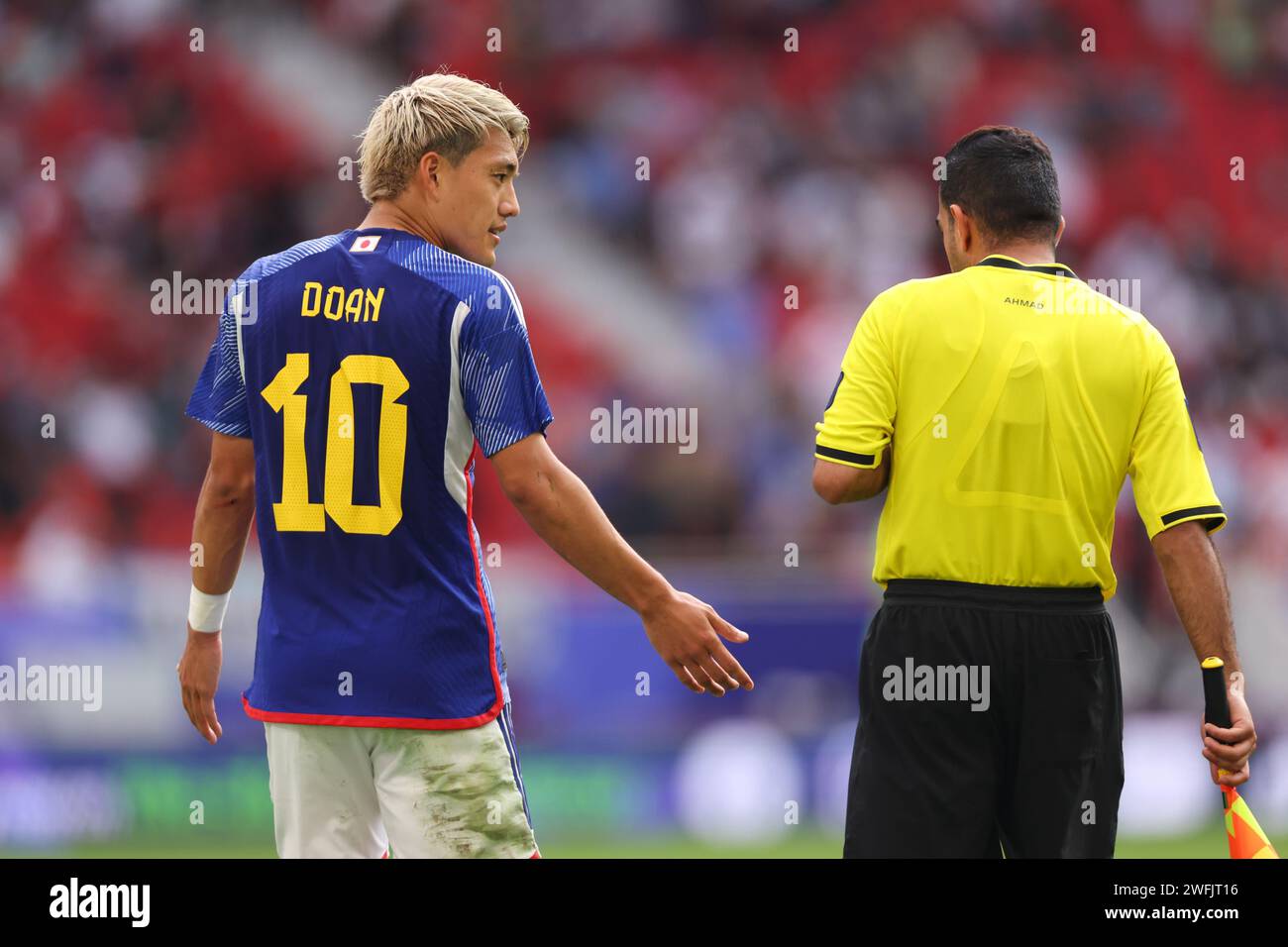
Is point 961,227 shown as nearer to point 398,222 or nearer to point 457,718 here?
point 398,222

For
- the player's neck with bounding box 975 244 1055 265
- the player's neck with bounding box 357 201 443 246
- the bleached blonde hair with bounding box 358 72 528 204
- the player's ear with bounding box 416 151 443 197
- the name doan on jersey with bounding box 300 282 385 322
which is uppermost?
the bleached blonde hair with bounding box 358 72 528 204

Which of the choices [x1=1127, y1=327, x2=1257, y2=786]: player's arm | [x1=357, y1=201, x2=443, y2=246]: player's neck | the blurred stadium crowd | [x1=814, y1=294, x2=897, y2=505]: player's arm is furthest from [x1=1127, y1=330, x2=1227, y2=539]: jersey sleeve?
the blurred stadium crowd

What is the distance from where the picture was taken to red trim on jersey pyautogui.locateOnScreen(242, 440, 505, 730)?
3.24m

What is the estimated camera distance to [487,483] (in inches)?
405

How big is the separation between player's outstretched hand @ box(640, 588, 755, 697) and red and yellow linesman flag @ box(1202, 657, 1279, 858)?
968mm

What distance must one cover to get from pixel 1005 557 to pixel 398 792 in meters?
1.31

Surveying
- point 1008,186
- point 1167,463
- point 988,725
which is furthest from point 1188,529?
point 1008,186

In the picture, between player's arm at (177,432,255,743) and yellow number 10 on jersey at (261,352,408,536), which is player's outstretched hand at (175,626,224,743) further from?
yellow number 10 on jersey at (261,352,408,536)

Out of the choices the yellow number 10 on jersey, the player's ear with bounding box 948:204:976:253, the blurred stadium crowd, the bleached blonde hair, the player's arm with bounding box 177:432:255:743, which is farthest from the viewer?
the blurred stadium crowd

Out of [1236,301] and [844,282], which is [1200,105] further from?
[844,282]

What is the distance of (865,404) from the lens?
345cm

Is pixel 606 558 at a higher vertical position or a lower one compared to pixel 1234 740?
higher

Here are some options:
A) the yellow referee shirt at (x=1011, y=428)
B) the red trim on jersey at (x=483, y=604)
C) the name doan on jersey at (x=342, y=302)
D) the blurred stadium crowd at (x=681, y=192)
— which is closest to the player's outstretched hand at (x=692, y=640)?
the red trim on jersey at (x=483, y=604)
